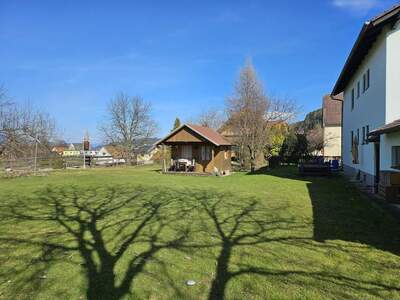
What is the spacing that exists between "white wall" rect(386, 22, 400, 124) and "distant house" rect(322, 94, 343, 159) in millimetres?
30970

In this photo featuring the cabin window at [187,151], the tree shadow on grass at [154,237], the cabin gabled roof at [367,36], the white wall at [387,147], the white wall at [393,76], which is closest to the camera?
the tree shadow on grass at [154,237]

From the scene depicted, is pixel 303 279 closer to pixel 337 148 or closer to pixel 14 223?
pixel 14 223

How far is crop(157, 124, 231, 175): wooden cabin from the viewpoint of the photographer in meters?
24.9

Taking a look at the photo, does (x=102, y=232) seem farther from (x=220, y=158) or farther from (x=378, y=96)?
(x=220, y=158)

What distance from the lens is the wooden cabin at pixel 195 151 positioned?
24922 millimetres

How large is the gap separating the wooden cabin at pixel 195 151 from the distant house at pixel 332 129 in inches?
812

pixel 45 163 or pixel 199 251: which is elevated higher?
pixel 45 163

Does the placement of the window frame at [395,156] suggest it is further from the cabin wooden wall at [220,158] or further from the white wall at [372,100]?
the cabin wooden wall at [220,158]

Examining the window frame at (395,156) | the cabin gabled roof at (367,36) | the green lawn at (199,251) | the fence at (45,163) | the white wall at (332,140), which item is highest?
the cabin gabled roof at (367,36)

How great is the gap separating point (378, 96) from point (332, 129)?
30.8 metres

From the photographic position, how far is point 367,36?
12.8 metres

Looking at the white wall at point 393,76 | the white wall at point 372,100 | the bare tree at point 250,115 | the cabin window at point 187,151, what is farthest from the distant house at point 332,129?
the white wall at point 393,76

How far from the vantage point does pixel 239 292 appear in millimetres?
3947

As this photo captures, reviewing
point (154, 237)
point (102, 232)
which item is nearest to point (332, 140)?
point (154, 237)
